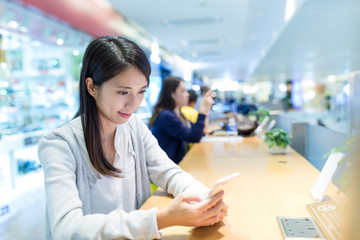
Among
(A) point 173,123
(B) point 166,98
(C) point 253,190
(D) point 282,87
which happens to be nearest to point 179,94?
(B) point 166,98

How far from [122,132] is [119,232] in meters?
0.54

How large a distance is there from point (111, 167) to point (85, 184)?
11cm

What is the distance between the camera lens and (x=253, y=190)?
1.39 m

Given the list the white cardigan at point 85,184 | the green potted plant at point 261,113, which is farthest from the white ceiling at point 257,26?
the white cardigan at point 85,184

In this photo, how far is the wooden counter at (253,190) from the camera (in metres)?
0.93

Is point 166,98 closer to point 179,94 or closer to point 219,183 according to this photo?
point 179,94

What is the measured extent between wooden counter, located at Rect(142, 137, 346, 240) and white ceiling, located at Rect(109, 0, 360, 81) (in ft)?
2.59

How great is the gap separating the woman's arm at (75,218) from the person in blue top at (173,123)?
69.6 inches

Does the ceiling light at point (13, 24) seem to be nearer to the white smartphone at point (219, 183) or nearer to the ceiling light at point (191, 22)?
the ceiling light at point (191, 22)

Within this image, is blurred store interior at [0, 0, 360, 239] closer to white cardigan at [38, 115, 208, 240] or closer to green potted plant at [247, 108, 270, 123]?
green potted plant at [247, 108, 270, 123]

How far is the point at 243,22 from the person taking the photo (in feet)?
18.9

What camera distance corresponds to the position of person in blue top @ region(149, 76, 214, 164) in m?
2.67

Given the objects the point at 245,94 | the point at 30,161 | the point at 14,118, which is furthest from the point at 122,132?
the point at 245,94

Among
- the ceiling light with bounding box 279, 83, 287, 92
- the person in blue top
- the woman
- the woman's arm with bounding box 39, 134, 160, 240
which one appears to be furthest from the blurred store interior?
the ceiling light with bounding box 279, 83, 287, 92
